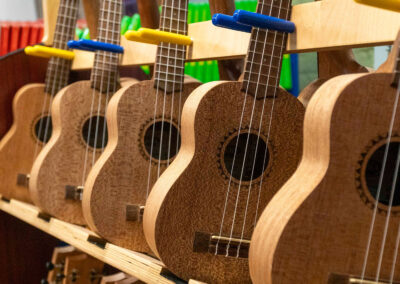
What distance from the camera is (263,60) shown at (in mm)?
1283

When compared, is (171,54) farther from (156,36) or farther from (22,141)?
(22,141)

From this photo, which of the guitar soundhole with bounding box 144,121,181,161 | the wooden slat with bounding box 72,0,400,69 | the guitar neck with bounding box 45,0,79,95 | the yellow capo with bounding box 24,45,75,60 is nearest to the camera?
the wooden slat with bounding box 72,0,400,69

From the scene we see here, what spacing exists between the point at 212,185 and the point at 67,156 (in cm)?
81

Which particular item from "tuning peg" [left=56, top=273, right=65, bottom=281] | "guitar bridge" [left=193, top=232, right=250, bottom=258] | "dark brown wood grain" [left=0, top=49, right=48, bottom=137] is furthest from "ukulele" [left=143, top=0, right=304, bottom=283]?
"dark brown wood grain" [left=0, top=49, right=48, bottom=137]

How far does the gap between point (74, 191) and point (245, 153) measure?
2.75 feet

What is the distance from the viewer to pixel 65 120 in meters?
2.00

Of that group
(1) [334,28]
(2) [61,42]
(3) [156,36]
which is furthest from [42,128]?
(1) [334,28]

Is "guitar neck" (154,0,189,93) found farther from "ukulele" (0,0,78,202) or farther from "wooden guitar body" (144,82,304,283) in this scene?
"ukulele" (0,0,78,202)

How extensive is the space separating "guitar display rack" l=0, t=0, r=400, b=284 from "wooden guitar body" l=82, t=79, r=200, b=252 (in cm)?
6

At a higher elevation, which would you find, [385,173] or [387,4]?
[387,4]

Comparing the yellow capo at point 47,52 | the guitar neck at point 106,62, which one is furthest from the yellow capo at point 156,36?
the yellow capo at point 47,52

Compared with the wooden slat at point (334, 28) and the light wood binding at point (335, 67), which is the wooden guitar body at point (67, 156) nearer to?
the wooden slat at point (334, 28)

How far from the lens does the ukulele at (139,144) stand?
163 centimetres

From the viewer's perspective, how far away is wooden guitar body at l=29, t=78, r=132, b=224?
6.48 ft
